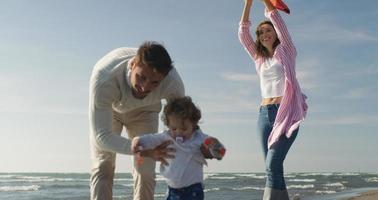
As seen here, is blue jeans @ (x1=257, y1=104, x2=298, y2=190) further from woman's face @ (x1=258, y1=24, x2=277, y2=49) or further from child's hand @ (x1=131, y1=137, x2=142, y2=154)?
child's hand @ (x1=131, y1=137, x2=142, y2=154)

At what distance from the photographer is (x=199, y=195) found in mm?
4000

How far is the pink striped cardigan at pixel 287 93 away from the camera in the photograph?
5070 mm

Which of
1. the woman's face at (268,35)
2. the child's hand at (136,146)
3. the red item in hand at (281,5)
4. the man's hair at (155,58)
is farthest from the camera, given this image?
the woman's face at (268,35)

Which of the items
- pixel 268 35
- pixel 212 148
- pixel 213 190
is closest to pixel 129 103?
pixel 212 148

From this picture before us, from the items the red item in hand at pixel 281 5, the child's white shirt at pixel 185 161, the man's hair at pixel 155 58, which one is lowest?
the child's white shirt at pixel 185 161

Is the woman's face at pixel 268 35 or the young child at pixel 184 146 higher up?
the woman's face at pixel 268 35

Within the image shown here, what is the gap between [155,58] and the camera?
3.72 meters

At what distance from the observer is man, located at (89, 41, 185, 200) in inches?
151

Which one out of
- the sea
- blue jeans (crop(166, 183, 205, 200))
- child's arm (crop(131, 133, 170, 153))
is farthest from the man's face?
the sea

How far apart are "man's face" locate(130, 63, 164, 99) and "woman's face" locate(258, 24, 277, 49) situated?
184cm

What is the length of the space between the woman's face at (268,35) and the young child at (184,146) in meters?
1.77

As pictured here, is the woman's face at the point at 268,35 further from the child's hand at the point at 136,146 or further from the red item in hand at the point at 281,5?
the child's hand at the point at 136,146

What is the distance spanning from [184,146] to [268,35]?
6.48 ft

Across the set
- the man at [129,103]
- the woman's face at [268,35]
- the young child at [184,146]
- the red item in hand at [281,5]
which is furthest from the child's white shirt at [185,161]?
the red item in hand at [281,5]
